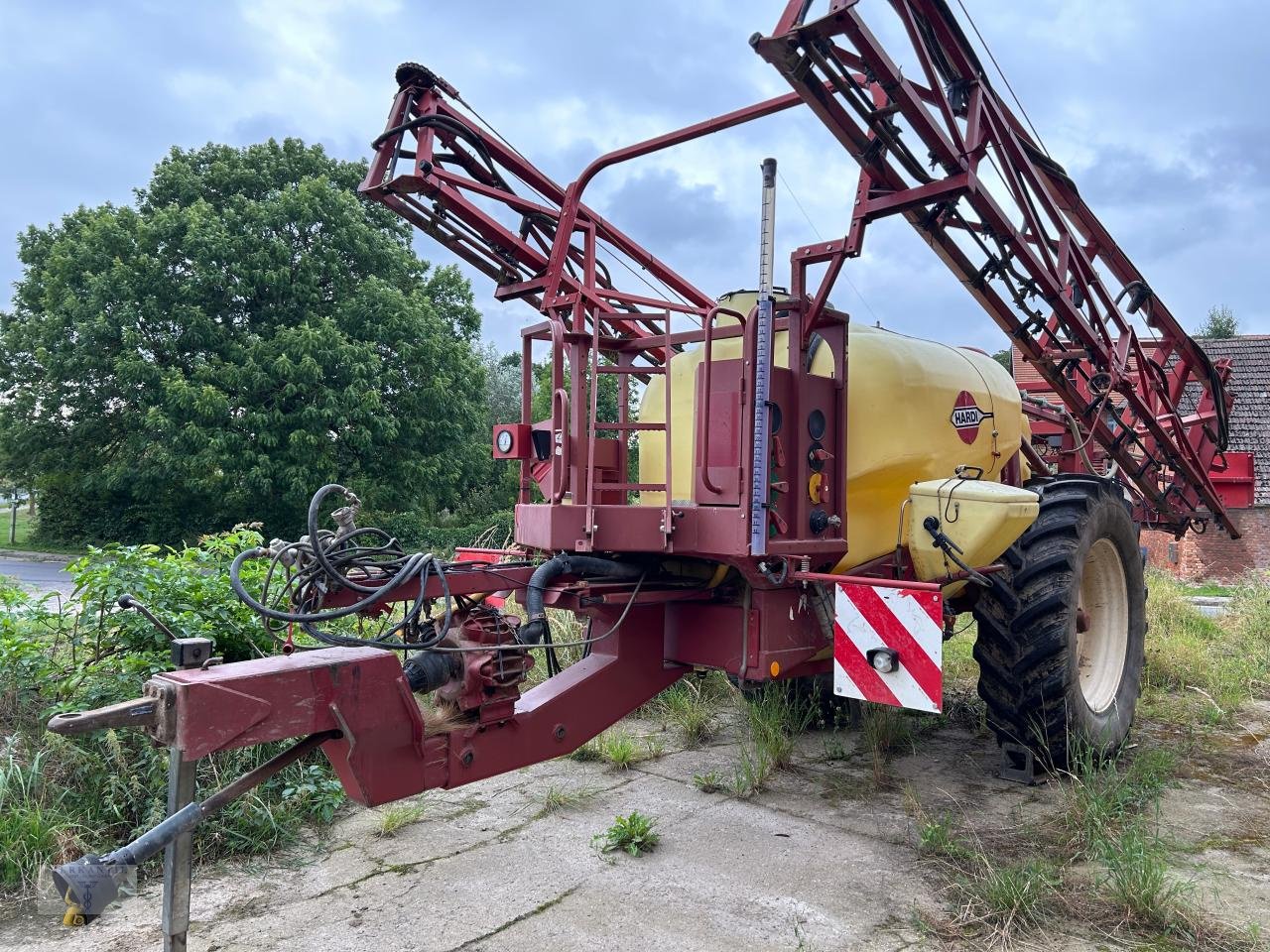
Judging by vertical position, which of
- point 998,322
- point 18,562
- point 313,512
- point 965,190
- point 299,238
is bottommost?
point 18,562

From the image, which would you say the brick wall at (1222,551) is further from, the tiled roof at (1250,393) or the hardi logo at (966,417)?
the hardi logo at (966,417)

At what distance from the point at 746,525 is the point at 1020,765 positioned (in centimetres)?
235

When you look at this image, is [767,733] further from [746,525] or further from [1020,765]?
[746,525]

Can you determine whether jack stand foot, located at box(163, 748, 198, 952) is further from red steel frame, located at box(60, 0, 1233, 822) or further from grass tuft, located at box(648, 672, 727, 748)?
grass tuft, located at box(648, 672, 727, 748)

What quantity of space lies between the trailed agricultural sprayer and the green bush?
1.79 ft

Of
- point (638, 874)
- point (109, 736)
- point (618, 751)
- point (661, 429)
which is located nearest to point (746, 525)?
point (661, 429)

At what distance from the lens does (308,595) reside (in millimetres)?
3191

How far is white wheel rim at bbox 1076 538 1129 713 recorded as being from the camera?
17.5 ft

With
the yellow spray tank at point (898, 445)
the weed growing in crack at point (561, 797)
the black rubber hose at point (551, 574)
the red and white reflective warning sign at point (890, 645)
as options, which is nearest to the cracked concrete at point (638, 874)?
the weed growing in crack at point (561, 797)

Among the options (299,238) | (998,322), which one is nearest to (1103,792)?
(998,322)

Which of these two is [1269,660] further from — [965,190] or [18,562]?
[18,562]

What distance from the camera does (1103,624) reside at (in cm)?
550

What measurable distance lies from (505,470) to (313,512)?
78.5 ft

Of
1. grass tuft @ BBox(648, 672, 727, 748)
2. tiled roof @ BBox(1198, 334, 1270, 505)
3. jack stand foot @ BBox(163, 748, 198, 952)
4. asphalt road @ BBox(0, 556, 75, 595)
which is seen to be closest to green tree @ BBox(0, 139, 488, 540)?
asphalt road @ BBox(0, 556, 75, 595)
